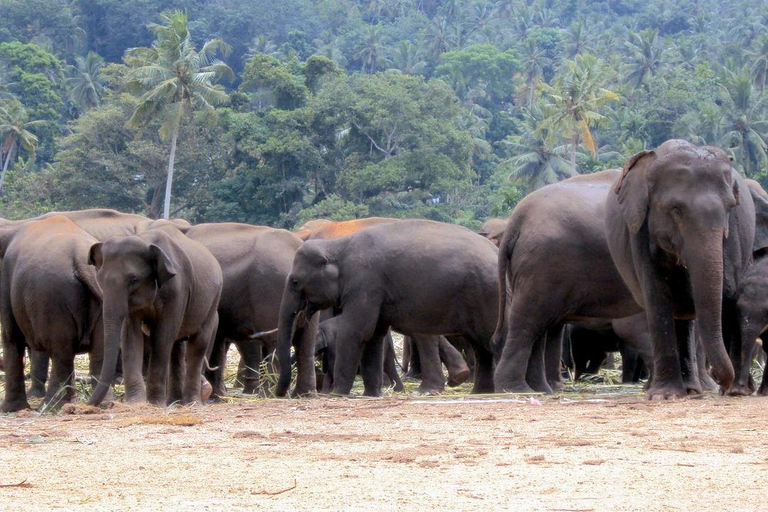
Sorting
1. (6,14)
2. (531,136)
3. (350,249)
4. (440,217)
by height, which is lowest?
(350,249)

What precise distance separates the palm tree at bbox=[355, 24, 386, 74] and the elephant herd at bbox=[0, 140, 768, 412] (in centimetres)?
9337

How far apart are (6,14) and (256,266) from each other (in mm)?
87071

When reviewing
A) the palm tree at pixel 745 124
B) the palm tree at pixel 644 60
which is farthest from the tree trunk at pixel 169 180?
the palm tree at pixel 644 60

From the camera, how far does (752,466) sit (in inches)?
210

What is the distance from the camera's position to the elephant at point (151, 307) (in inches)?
349

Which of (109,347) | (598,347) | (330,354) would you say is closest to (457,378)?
(330,354)

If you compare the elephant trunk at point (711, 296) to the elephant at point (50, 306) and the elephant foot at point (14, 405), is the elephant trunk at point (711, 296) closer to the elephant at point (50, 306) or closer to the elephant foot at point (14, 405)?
the elephant at point (50, 306)

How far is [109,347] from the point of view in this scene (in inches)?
344

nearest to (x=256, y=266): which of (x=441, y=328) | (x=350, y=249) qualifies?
(x=350, y=249)

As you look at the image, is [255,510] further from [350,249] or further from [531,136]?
[531,136]

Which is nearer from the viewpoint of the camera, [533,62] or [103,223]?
[103,223]

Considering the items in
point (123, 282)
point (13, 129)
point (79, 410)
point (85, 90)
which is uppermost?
point (85, 90)

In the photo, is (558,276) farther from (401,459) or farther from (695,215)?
(401,459)

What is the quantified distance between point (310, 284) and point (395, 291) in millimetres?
725
